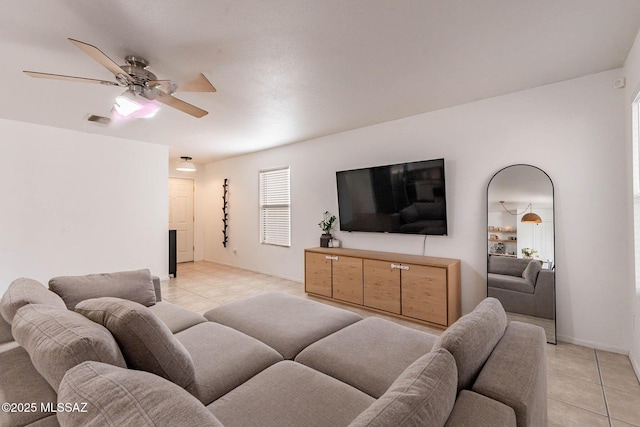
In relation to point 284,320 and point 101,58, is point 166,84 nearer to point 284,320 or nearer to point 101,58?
point 101,58

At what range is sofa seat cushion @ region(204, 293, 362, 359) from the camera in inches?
75.3

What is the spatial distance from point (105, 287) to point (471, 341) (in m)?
2.49

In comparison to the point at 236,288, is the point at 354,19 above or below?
above

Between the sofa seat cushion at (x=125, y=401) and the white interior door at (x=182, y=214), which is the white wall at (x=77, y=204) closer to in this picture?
the white interior door at (x=182, y=214)

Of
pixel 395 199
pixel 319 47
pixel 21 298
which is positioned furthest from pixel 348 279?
pixel 21 298

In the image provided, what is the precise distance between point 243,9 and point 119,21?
0.83 m

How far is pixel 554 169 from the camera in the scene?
2.96 m

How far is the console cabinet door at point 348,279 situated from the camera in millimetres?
3922

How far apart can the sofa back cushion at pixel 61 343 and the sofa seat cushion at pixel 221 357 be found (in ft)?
1.38

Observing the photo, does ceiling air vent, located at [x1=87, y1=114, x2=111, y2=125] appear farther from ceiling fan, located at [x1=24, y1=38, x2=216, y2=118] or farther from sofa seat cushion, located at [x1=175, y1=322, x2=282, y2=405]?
sofa seat cushion, located at [x1=175, y1=322, x2=282, y2=405]

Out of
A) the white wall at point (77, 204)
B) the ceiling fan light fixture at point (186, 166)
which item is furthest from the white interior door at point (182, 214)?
the white wall at point (77, 204)

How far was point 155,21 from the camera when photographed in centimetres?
194

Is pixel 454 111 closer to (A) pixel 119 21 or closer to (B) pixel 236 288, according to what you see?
(A) pixel 119 21

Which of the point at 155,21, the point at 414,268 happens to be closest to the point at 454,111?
the point at 414,268
